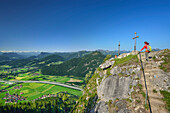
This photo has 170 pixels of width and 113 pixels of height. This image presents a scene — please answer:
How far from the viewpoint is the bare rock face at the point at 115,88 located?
2434 cm

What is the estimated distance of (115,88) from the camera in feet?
88.0

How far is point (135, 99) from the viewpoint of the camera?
2038 centimetres

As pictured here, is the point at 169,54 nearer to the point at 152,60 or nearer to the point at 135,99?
the point at 152,60

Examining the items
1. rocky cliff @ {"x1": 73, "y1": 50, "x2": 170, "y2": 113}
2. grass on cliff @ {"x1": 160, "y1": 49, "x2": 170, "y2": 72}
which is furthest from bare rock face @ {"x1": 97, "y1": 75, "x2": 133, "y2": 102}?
grass on cliff @ {"x1": 160, "y1": 49, "x2": 170, "y2": 72}

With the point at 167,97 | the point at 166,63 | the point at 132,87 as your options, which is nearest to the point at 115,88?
the point at 132,87

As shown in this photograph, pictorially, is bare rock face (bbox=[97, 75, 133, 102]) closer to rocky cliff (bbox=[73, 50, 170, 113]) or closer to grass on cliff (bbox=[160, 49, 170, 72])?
rocky cliff (bbox=[73, 50, 170, 113])

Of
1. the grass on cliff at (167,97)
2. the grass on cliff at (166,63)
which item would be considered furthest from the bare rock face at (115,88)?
the grass on cliff at (166,63)

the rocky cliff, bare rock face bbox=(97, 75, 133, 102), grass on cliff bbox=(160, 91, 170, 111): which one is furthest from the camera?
bare rock face bbox=(97, 75, 133, 102)

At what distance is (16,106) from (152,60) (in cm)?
13771

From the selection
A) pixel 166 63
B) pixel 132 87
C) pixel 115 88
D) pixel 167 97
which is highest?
pixel 166 63

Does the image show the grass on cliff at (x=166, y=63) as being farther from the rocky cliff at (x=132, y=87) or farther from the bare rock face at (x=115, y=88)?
the bare rock face at (x=115, y=88)

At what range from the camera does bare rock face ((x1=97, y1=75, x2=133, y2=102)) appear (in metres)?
24.3

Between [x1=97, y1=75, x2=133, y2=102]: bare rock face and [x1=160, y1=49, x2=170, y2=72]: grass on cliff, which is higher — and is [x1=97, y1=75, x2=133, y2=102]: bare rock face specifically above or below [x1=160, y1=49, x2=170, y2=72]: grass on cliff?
below

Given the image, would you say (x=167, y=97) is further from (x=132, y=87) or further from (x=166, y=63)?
(x=166, y=63)
